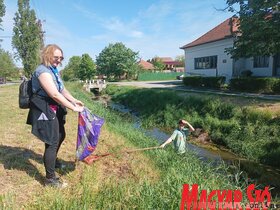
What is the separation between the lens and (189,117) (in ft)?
48.6

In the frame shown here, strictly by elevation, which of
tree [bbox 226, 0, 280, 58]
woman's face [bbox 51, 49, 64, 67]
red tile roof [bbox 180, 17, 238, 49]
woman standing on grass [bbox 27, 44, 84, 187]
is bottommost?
woman standing on grass [bbox 27, 44, 84, 187]

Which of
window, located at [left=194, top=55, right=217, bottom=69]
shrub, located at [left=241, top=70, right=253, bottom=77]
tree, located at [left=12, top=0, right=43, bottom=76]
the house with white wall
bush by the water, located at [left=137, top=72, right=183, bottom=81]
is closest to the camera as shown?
the house with white wall

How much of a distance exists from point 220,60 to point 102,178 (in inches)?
1066

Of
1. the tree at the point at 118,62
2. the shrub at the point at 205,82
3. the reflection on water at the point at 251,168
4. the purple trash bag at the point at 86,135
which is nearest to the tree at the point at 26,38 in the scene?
the tree at the point at 118,62

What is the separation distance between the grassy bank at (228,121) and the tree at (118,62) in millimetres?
39092

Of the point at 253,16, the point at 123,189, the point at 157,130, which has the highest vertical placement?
the point at 253,16

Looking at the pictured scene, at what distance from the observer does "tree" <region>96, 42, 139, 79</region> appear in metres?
58.2

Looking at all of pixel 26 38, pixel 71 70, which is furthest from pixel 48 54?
pixel 71 70

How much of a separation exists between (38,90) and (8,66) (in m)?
69.2

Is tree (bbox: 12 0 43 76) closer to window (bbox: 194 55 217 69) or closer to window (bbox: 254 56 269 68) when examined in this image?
window (bbox: 194 55 217 69)

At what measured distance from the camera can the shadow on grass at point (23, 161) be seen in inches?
203

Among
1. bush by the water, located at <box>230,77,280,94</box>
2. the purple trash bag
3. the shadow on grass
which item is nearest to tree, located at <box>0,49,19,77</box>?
bush by the water, located at <box>230,77,280,94</box>

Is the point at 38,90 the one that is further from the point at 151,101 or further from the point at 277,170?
the point at 151,101

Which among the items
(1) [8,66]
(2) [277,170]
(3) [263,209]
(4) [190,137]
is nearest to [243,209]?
(3) [263,209]
